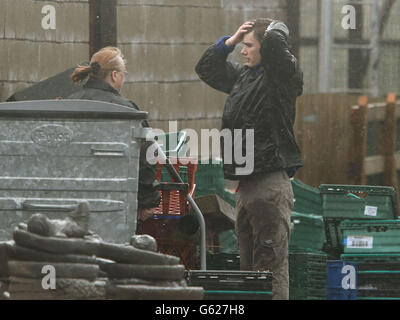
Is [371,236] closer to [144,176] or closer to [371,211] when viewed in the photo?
[371,211]

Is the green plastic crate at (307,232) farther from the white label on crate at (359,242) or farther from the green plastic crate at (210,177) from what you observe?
the white label on crate at (359,242)

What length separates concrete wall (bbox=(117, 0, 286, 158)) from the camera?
9555 millimetres

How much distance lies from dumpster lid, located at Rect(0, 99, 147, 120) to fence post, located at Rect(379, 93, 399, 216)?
14.8 feet

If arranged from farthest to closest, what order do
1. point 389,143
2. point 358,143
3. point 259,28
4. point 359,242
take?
point 389,143 → point 358,143 → point 359,242 → point 259,28

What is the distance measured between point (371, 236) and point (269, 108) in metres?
1.41

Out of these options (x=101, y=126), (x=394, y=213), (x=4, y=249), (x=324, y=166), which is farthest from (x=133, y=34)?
(x=4, y=249)

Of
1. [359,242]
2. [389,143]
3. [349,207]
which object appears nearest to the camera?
[359,242]

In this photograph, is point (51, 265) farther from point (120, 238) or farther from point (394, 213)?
point (394, 213)

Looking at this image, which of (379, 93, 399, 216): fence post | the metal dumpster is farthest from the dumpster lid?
(379, 93, 399, 216): fence post

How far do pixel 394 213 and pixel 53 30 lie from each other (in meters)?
3.40

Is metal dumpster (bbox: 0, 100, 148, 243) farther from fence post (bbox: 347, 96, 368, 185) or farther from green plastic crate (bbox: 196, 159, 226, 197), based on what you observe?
fence post (bbox: 347, 96, 368, 185)

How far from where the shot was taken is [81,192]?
19.8 ft

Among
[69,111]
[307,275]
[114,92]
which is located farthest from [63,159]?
[307,275]

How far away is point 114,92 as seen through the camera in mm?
6934
